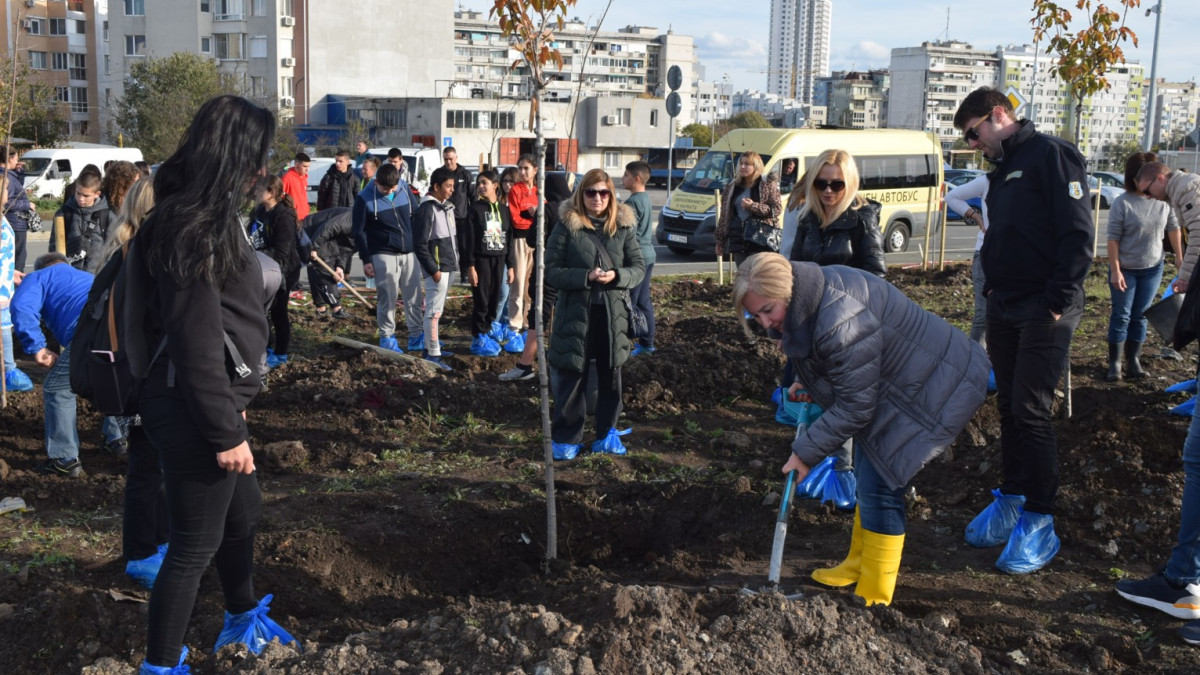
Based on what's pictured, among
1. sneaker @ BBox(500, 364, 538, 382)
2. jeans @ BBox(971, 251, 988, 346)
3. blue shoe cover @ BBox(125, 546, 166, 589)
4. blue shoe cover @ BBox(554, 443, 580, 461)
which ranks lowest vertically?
blue shoe cover @ BBox(125, 546, 166, 589)

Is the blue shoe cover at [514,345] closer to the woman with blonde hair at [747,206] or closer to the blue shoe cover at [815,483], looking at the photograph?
the woman with blonde hair at [747,206]

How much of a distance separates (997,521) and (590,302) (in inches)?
97.3

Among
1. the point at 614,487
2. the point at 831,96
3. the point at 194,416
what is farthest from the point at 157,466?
the point at 831,96

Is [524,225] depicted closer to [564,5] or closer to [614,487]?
[614,487]

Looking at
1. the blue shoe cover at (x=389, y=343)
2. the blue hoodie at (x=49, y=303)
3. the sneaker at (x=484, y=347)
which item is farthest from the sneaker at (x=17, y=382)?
the sneaker at (x=484, y=347)

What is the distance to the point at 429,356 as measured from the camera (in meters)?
8.45

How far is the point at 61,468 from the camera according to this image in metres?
5.45

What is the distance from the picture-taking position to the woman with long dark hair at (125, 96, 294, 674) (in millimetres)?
2846

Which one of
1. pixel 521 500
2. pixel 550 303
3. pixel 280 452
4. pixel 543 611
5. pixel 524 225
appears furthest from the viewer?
pixel 524 225

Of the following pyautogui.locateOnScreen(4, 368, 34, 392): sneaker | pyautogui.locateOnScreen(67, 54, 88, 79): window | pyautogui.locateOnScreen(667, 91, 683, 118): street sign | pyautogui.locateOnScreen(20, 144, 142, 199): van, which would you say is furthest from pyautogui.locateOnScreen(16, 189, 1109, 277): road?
pyautogui.locateOnScreen(67, 54, 88, 79): window

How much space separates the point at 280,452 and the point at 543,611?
10.2ft

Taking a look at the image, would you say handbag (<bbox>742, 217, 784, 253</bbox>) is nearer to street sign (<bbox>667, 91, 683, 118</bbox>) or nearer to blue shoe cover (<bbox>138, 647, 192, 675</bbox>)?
blue shoe cover (<bbox>138, 647, 192, 675</bbox>)

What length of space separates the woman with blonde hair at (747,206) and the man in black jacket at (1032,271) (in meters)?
3.72

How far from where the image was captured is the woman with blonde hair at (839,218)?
5164 millimetres
